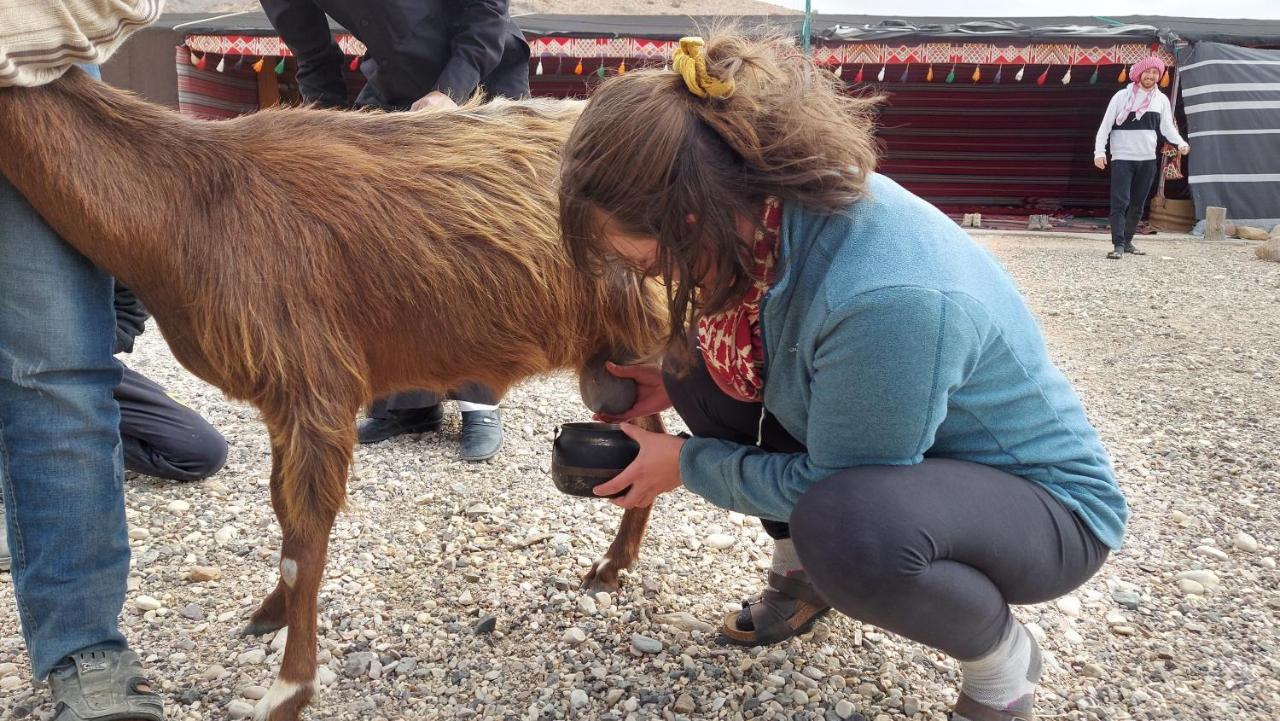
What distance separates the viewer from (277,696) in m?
2.09

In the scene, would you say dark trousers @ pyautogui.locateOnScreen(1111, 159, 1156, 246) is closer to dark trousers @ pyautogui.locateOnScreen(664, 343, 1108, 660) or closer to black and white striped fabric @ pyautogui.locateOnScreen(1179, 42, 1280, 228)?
black and white striped fabric @ pyautogui.locateOnScreen(1179, 42, 1280, 228)

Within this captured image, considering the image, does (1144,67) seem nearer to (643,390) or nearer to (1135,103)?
(1135,103)

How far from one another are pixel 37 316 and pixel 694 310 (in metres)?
1.32

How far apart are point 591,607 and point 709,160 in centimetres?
155

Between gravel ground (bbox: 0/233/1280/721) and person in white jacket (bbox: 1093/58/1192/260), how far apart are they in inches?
277

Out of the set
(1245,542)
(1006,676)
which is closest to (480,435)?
(1006,676)

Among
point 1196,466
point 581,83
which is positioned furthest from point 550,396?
point 581,83

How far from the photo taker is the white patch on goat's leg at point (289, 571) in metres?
2.12

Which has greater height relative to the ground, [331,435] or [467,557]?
[331,435]

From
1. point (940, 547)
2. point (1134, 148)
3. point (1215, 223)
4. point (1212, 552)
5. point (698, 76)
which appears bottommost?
point (1215, 223)

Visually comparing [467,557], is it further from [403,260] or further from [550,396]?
[550,396]

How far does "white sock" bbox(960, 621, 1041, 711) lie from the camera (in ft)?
6.25

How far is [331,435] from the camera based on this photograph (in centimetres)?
212

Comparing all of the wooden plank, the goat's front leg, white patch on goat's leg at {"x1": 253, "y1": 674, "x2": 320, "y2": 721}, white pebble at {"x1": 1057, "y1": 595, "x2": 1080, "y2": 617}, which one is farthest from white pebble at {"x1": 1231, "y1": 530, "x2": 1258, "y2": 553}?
the wooden plank
